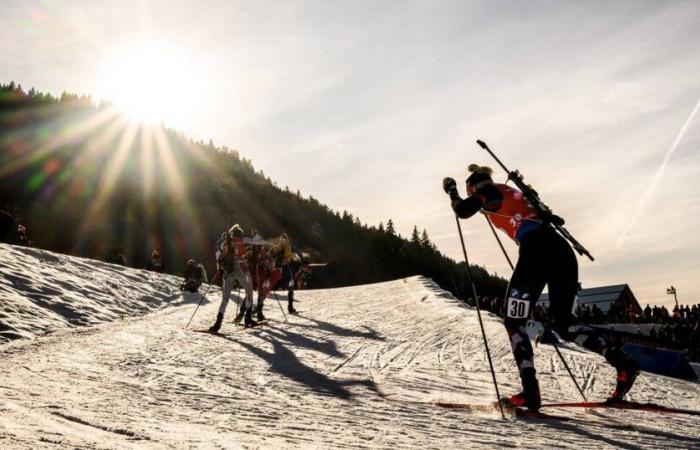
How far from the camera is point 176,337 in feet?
30.5

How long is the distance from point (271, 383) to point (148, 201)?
2161 inches

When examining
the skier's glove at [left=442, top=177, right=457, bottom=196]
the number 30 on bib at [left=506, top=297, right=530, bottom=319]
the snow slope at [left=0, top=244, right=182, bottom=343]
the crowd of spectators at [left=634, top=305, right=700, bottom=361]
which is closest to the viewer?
the number 30 on bib at [left=506, top=297, right=530, bottom=319]

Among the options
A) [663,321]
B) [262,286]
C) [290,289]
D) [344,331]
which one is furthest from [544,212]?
[663,321]

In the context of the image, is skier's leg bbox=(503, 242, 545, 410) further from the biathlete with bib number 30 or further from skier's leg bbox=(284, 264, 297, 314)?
skier's leg bbox=(284, 264, 297, 314)

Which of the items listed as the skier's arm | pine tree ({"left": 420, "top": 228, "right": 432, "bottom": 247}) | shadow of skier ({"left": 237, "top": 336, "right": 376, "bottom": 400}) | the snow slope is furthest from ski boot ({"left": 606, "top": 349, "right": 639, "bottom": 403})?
pine tree ({"left": 420, "top": 228, "right": 432, "bottom": 247})

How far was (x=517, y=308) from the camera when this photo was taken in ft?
16.3

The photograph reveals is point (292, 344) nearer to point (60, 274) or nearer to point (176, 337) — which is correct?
point (176, 337)

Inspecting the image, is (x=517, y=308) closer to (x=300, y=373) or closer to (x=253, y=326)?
(x=300, y=373)

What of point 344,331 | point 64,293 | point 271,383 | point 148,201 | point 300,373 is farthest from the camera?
point 148,201

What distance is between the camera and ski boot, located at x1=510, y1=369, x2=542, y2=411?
466 centimetres

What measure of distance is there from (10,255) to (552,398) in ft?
39.8

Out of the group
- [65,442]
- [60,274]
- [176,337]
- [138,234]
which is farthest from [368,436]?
[138,234]

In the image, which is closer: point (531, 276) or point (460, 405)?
point (460, 405)

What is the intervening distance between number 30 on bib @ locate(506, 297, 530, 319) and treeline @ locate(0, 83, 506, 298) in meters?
33.1
